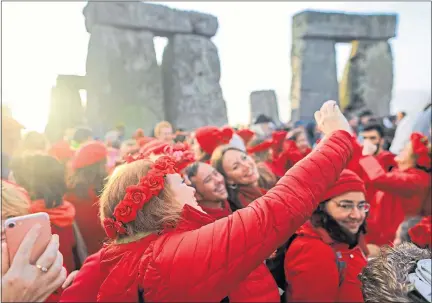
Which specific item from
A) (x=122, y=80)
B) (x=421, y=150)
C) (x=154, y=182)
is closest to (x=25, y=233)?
(x=154, y=182)

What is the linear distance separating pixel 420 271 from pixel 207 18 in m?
14.6

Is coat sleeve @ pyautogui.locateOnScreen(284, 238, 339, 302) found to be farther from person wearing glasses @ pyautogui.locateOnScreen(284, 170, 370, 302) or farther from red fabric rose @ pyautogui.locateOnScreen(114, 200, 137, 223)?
red fabric rose @ pyautogui.locateOnScreen(114, 200, 137, 223)

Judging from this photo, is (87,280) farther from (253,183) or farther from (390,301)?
(253,183)

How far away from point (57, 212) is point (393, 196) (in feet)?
8.57

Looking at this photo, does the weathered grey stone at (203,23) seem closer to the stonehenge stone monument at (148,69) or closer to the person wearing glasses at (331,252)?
the stonehenge stone monument at (148,69)

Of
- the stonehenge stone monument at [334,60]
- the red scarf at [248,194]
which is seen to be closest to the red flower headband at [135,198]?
the red scarf at [248,194]

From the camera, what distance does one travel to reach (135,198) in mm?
1403

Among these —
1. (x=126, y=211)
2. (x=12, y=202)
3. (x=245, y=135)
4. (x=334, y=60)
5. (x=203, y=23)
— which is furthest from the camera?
(x=334, y=60)

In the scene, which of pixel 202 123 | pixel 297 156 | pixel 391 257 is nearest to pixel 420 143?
pixel 297 156

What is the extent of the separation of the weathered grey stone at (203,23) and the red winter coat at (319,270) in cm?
1321

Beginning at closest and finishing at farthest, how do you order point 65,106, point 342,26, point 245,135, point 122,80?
point 245,135
point 65,106
point 122,80
point 342,26

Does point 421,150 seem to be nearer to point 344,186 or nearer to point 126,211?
point 344,186

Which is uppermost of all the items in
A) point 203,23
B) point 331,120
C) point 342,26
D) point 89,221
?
point 203,23

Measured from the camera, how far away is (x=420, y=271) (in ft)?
3.14
